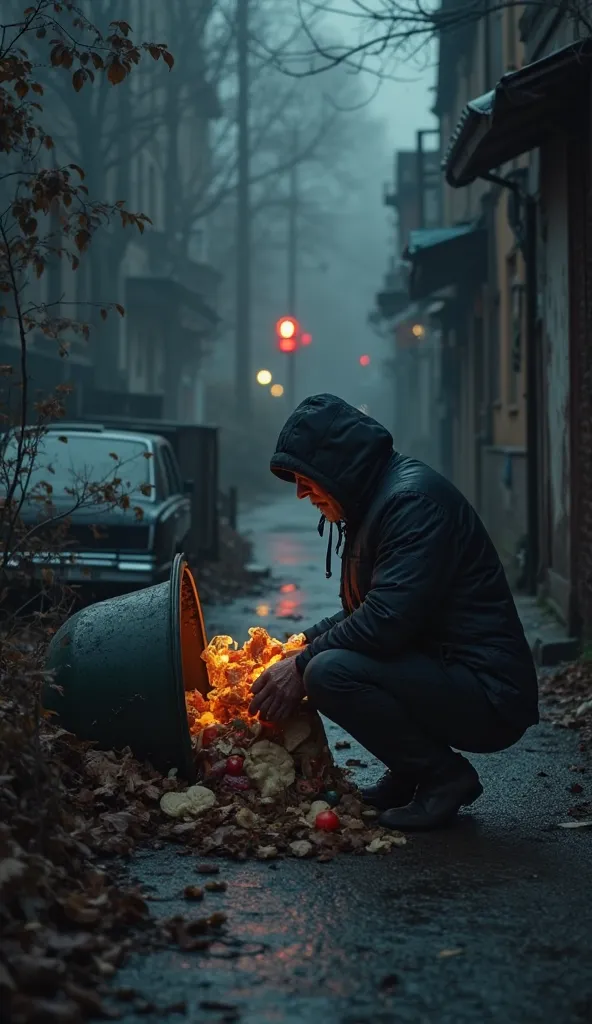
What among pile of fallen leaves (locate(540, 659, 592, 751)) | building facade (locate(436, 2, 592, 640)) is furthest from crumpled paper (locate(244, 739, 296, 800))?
building facade (locate(436, 2, 592, 640))

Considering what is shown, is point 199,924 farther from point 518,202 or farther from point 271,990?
point 518,202

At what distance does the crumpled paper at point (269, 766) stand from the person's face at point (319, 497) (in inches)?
37.0

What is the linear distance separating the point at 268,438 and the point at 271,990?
47157 millimetres

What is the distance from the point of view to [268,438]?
5106 centimetres

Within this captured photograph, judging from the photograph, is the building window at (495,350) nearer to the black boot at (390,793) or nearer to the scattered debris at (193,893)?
the black boot at (390,793)

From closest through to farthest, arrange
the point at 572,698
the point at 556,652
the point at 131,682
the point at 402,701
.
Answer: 1. the point at 402,701
2. the point at 131,682
3. the point at 572,698
4. the point at 556,652

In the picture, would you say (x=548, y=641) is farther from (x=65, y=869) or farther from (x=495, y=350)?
(x=495, y=350)

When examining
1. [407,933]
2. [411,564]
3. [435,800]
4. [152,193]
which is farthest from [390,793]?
[152,193]

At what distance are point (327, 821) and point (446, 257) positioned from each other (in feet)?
54.6

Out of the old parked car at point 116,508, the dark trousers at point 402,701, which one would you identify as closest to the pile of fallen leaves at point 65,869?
the dark trousers at point 402,701

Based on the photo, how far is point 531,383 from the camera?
48.1 feet

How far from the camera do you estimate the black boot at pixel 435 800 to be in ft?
19.1

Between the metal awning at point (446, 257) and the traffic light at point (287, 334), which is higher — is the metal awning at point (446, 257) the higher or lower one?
the higher one

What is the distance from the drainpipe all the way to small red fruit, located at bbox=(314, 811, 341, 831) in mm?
8924
